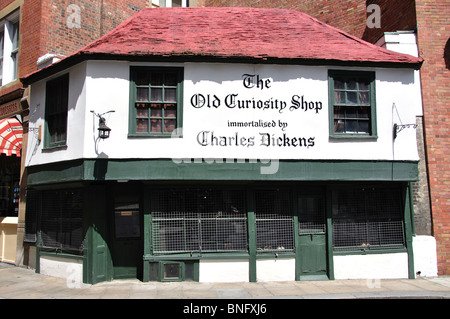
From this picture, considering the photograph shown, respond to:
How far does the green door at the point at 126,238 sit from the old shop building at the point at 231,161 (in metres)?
0.03

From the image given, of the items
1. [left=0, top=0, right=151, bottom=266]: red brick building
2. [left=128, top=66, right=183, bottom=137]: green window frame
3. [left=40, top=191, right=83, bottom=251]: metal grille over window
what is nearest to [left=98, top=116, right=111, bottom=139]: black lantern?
[left=128, top=66, right=183, bottom=137]: green window frame

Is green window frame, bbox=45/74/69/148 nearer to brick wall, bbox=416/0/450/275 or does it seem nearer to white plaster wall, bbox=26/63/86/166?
white plaster wall, bbox=26/63/86/166

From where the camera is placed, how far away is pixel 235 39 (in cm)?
1005

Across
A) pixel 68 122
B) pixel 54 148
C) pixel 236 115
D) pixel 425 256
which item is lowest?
pixel 425 256

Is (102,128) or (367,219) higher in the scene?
(102,128)

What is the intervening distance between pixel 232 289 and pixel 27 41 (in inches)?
399

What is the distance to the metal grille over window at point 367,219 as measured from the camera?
9.49 metres

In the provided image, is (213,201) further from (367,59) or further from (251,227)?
(367,59)

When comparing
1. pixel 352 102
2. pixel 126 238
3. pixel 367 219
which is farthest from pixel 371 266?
pixel 126 238

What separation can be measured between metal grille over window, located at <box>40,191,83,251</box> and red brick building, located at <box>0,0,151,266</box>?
4.55 ft

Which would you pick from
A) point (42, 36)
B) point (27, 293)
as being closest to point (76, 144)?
point (27, 293)

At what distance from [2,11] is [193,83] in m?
8.99

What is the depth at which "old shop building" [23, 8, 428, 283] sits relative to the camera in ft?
29.2

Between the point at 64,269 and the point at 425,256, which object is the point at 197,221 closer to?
the point at 64,269
